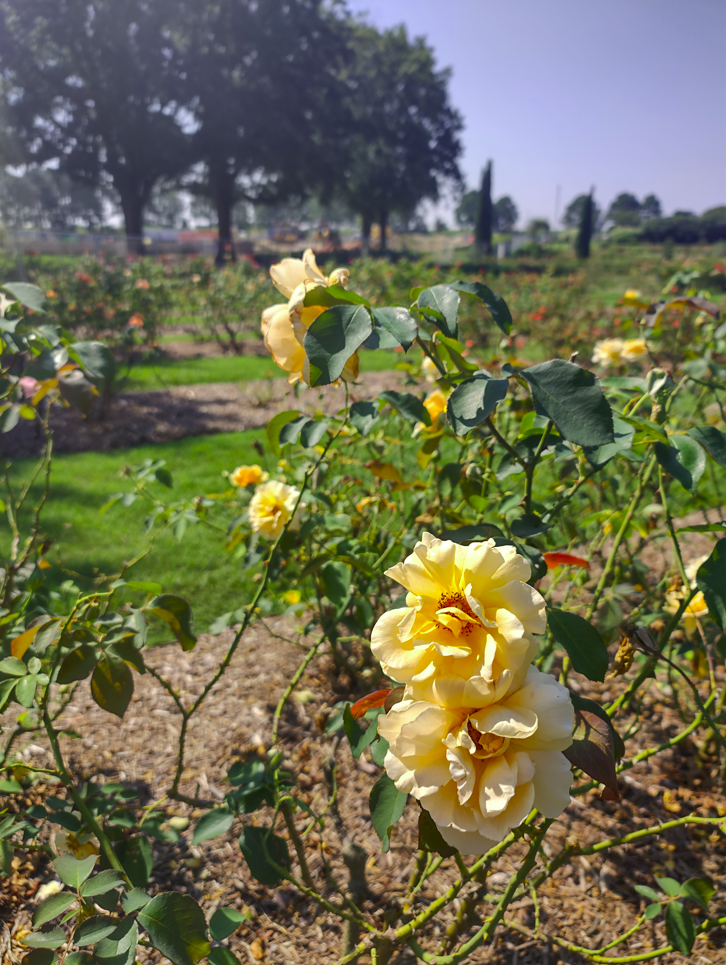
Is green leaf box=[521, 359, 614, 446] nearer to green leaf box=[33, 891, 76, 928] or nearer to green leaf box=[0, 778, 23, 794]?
green leaf box=[33, 891, 76, 928]

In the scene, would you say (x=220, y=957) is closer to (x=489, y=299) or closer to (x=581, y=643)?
(x=581, y=643)

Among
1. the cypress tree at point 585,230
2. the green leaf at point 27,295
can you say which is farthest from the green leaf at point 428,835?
the cypress tree at point 585,230

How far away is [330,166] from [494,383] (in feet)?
114

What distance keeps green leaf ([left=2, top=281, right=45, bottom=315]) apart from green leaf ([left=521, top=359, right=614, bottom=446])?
3.29 ft

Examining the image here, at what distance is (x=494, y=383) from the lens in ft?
2.56

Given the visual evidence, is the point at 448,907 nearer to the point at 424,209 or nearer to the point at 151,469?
the point at 151,469

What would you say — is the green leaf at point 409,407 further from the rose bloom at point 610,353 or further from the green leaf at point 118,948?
the rose bloom at point 610,353

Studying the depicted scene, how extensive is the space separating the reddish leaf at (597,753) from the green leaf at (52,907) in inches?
27.2

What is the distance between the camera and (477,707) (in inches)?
24.3

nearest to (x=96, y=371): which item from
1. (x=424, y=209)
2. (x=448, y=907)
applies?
(x=448, y=907)

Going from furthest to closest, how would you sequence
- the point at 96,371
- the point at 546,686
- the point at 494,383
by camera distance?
1. the point at 96,371
2. the point at 494,383
3. the point at 546,686

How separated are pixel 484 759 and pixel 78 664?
29.8 inches

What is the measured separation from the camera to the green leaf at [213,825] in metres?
1.11

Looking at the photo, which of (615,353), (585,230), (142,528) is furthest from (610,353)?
(585,230)
